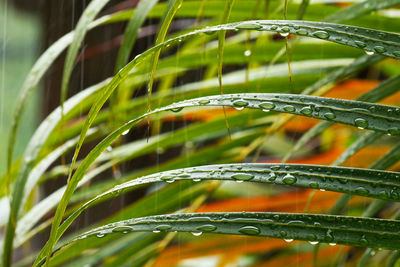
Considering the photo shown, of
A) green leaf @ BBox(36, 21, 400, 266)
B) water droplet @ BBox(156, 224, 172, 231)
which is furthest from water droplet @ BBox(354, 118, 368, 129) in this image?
water droplet @ BBox(156, 224, 172, 231)

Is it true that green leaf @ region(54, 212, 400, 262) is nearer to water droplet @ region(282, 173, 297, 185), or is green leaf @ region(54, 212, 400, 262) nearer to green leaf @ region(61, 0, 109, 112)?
water droplet @ region(282, 173, 297, 185)

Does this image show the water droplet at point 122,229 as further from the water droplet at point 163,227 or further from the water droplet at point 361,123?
the water droplet at point 361,123

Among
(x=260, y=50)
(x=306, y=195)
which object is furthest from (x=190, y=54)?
(x=306, y=195)

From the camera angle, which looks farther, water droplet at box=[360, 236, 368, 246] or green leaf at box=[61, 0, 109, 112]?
green leaf at box=[61, 0, 109, 112]

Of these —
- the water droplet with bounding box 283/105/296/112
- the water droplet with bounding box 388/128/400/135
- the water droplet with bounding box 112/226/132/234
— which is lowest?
the water droplet with bounding box 112/226/132/234

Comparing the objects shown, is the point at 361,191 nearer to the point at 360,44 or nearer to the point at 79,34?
the point at 360,44

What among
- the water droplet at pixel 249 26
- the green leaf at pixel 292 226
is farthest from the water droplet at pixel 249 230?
the water droplet at pixel 249 26

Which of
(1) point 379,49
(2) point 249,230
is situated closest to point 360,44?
(1) point 379,49

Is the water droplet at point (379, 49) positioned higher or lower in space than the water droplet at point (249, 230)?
higher
